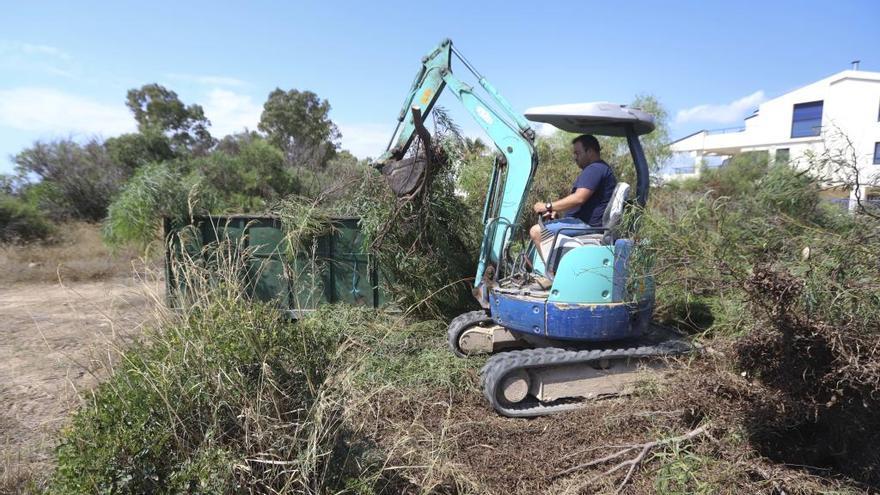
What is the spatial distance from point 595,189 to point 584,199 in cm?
16

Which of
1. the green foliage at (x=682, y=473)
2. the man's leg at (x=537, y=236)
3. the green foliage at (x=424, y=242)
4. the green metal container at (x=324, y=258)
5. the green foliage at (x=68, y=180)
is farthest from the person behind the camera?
the green foliage at (x=68, y=180)

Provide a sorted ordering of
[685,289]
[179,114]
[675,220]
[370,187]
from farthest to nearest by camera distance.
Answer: [179,114]
[370,187]
[675,220]
[685,289]

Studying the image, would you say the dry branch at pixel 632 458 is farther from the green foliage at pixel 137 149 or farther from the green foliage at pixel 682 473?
the green foliage at pixel 137 149

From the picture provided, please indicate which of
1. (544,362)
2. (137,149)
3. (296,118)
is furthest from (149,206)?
(296,118)

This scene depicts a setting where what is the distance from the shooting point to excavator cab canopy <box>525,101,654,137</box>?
411 centimetres

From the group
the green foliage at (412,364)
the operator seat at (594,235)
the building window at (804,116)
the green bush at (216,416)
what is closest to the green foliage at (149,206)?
the green foliage at (412,364)

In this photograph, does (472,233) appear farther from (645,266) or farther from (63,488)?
(63,488)

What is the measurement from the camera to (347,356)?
128 inches

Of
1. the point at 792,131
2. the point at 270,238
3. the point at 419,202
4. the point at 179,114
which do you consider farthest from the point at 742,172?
the point at 179,114

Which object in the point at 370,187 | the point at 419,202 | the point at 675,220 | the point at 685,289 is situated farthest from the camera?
the point at 370,187

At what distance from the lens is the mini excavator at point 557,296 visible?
4055 mm

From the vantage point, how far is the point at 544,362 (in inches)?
159

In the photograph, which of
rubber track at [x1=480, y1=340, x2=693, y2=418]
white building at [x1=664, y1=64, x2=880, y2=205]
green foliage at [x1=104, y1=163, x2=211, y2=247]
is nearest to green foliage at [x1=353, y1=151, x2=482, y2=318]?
rubber track at [x1=480, y1=340, x2=693, y2=418]

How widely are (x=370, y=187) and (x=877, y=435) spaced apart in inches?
200
